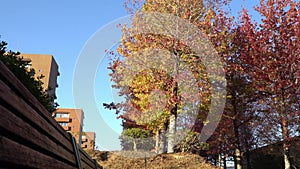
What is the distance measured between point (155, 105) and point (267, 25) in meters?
6.69

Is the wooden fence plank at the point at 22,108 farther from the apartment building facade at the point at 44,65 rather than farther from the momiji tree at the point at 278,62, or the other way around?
the apartment building facade at the point at 44,65

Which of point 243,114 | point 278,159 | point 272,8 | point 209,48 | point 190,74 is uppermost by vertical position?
point 272,8

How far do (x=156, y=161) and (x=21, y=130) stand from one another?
11.9m

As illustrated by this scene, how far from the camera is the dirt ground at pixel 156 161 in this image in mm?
12523

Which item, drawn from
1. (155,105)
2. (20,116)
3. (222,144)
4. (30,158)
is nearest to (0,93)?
(20,116)

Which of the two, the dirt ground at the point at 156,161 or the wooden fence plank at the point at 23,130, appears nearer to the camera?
the wooden fence plank at the point at 23,130

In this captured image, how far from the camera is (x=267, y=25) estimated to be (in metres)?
14.2

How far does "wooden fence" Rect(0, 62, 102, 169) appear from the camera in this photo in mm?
1474

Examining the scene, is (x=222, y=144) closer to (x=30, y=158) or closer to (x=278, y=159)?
(x=278, y=159)

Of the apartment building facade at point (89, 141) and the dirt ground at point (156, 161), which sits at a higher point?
the apartment building facade at point (89, 141)

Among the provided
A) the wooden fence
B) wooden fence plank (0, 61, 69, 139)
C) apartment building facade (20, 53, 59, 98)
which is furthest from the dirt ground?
apartment building facade (20, 53, 59, 98)

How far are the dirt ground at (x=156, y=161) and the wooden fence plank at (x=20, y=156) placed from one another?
10872 mm

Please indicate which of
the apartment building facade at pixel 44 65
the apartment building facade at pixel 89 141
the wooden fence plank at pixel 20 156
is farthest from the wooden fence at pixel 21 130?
the apartment building facade at pixel 44 65

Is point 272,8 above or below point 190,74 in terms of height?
above
